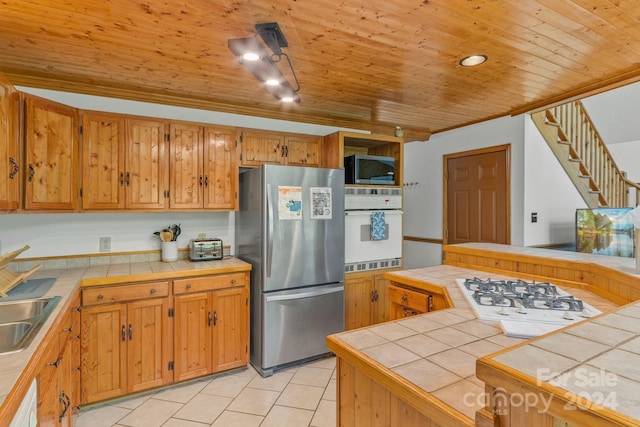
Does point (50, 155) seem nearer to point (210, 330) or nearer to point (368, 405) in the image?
point (210, 330)

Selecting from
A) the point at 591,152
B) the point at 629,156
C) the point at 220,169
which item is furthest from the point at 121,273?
the point at 629,156

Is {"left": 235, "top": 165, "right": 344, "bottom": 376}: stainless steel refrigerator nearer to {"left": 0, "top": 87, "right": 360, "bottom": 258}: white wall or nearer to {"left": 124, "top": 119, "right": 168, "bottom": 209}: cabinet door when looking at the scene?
{"left": 0, "top": 87, "right": 360, "bottom": 258}: white wall

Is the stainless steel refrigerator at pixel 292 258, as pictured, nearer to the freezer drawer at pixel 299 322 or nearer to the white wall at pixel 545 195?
the freezer drawer at pixel 299 322

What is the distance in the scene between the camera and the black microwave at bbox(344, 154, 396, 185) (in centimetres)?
344

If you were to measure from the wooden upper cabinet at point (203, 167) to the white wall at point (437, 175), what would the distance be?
9.54 feet

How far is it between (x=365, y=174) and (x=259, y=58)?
1785 millimetres

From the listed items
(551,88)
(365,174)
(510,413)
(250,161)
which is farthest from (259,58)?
(551,88)

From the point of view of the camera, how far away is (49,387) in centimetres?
143

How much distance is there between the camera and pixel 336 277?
3.13 metres

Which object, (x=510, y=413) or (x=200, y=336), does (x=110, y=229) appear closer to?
(x=200, y=336)

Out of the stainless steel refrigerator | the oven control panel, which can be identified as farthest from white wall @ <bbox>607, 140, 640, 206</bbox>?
the stainless steel refrigerator

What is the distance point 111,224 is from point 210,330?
1258 millimetres

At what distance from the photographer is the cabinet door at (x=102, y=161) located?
255cm

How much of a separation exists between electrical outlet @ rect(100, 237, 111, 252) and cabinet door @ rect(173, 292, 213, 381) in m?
0.84
